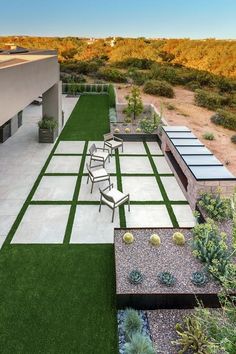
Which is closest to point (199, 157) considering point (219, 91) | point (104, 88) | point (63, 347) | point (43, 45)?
point (63, 347)

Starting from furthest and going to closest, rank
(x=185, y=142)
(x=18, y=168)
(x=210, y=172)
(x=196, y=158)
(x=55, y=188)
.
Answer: (x=185, y=142)
(x=18, y=168)
(x=55, y=188)
(x=196, y=158)
(x=210, y=172)

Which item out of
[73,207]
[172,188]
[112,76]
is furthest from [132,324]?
[112,76]

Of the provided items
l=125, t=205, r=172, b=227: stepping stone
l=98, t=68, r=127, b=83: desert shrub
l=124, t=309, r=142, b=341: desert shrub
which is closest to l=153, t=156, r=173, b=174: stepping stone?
l=125, t=205, r=172, b=227: stepping stone

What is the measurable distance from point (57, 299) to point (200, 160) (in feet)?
23.0

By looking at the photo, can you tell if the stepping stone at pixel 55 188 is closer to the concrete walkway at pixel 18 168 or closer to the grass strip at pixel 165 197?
the concrete walkway at pixel 18 168

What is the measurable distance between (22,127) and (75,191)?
1000 cm

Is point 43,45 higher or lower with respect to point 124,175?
higher

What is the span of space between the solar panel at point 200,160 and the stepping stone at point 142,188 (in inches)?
61.6

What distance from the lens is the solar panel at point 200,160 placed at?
10498 millimetres

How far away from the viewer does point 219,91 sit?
4094cm

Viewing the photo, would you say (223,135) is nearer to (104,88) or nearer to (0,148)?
(0,148)

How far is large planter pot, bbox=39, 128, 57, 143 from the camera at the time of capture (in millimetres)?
15867

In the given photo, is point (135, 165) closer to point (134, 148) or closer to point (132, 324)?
point (134, 148)

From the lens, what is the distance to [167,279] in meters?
6.20
